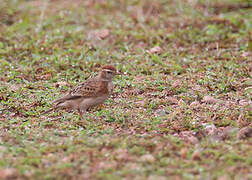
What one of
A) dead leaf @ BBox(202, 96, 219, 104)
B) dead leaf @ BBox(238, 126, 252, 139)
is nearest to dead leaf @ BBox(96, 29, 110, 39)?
dead leaf @ BBox(202, 96, 219, 104)

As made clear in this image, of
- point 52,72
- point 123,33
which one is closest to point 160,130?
point 52,72

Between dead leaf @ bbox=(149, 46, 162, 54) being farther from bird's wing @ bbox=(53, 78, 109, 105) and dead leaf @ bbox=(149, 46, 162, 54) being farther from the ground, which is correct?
bird's wing @ bbox=(53, 78, 109, 105)

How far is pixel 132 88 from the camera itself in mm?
9805

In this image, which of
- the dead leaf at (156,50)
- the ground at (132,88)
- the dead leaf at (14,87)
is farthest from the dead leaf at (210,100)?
the dead leaf at (14,87)

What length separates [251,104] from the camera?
8281 mm

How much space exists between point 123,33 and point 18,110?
205 inches

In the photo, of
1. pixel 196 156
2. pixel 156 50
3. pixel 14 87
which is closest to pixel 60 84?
pixel 14 87

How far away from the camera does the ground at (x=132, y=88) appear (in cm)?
609

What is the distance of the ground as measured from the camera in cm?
609

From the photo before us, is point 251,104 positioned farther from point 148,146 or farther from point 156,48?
point 156,48

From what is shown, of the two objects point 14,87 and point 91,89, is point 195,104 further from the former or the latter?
point 14,87

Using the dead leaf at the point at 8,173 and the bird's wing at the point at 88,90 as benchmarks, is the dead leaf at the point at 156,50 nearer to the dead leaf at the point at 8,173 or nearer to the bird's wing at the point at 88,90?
the bird's wing at the point at 88,90

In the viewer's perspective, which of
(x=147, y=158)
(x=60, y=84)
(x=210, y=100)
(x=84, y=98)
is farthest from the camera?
(x=60, y=84)

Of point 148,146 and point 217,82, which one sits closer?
point 148,146
